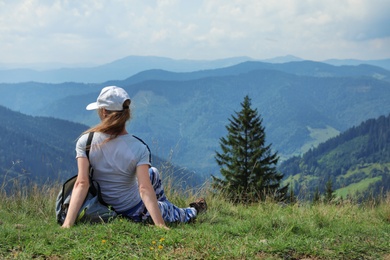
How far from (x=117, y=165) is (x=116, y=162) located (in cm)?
3

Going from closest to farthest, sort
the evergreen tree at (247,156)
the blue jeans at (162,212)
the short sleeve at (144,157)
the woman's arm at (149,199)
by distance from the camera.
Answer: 1. the woman's arm at (149,199)
2. the short sleeve at (144,157)
3. the blue jeans at (162,212)
4. the evergreen tree at (247,156)

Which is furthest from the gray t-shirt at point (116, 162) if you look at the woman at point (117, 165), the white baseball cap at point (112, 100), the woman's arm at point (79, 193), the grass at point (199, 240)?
the grass at point (199, 240)

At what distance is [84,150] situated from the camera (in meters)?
4.79

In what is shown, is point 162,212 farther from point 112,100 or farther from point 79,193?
point 112,100

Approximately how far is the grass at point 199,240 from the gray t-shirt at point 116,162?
424 mm

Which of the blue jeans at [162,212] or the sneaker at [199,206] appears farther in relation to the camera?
the sneaker at [199,206]

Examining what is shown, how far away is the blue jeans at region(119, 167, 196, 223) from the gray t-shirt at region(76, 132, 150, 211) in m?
0.10

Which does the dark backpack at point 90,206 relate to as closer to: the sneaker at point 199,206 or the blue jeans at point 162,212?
the blue jeans at point 162,212

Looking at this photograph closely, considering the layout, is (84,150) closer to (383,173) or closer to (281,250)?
(281,250)

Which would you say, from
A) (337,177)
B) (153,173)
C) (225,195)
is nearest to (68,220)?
(153,173)

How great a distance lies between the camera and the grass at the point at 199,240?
3.72 meters

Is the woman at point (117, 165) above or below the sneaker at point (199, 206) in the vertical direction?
above

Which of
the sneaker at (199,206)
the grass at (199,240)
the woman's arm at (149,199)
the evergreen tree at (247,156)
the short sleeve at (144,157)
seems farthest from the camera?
the evergreen tree at (247,156)

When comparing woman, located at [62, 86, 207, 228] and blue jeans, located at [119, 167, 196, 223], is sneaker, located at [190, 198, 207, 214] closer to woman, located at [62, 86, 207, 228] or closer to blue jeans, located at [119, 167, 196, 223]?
blue jeans, located at [119, 167, 196, 223]
